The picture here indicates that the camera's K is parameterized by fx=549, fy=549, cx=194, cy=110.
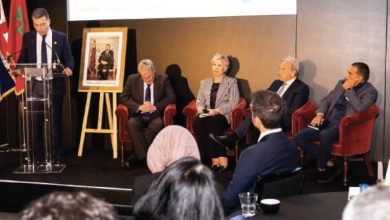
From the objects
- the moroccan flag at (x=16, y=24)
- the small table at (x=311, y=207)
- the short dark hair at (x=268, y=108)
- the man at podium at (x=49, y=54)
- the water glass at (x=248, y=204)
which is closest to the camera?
the small table at (x=311, y=207)

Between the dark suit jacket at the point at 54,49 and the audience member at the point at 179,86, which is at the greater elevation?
the dark suit jacket at the point at 54,49

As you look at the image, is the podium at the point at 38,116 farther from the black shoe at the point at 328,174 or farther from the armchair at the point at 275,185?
the armchair at the point at 275,185

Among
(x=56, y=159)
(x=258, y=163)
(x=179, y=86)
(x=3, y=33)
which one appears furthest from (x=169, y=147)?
(x=3, y=33)

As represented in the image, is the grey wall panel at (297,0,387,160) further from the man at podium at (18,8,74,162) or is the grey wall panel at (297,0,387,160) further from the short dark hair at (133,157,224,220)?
the short dark hair at (133,157,224,220)

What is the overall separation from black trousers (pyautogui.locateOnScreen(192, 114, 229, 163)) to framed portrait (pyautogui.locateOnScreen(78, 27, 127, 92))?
1.17 metres

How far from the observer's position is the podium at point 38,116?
541 centimetres

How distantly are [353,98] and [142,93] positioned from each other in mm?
2335

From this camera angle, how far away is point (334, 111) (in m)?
5.59

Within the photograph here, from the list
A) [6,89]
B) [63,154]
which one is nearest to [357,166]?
[63,154]

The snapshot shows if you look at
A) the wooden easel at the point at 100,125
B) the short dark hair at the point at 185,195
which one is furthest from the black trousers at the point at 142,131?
the short dark hair at the point at 185,195

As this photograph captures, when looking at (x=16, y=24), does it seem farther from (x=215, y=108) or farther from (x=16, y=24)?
(x=215, y=108)

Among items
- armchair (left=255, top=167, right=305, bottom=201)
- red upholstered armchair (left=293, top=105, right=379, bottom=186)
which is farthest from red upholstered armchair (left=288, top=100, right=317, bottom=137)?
armchair (left=255, top=167, right=305, bottom=201)

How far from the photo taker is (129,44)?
272 inches

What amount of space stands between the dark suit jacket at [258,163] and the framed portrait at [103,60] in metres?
3.64
